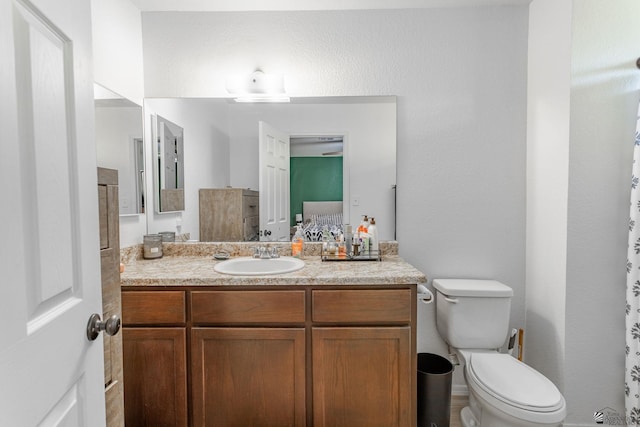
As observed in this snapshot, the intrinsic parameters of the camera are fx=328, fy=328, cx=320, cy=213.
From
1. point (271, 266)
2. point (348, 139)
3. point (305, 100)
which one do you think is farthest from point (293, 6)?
point (271, 266)

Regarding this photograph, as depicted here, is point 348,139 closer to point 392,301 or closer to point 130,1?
point 392,301

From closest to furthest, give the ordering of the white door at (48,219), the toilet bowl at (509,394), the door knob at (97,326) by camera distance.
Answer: the white door at (48,219) < the door knob at (97,326) < the toilet bowl at (509,394)

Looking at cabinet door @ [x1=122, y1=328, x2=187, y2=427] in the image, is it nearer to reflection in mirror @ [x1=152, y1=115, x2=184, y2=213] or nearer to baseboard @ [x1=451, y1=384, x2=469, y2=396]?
reflection in mirror @ [x1=152, y1=115, x2=184, y2=213]

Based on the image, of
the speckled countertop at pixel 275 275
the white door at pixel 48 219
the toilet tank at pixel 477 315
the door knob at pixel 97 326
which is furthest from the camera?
the toilet tank at pixel 477 315

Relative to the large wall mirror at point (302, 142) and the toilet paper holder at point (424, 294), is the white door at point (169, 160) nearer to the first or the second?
the large wall mirror at point (302, 142)

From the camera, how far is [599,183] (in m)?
1.69

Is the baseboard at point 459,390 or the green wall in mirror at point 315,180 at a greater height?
the green wall in mirror at point 315,180

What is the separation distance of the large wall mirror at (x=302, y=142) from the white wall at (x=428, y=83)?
77 mm

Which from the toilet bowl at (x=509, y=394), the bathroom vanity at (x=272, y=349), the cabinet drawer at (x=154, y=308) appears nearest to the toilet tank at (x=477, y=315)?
the toilet bowl at (x=509, y=394)

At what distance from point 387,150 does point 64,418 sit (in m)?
1.88

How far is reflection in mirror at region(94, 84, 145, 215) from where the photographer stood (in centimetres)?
169

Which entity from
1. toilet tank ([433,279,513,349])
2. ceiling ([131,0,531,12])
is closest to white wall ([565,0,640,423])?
toilet tank ([433,279,513,349])

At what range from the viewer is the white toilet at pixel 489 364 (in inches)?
54.0

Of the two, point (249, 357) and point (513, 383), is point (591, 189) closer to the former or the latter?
point (513, 383)
